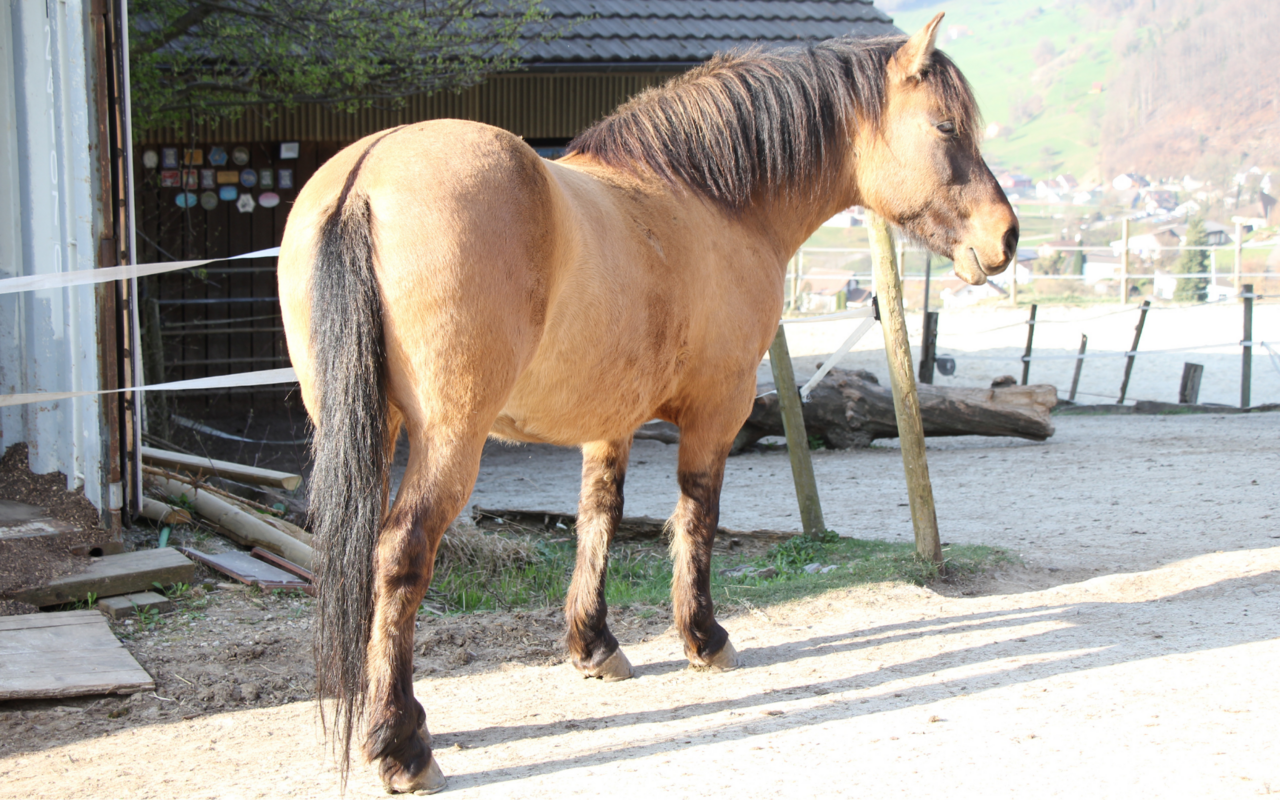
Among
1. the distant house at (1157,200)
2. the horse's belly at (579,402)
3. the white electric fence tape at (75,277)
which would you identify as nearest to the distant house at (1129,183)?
the distant house at (1157,200)

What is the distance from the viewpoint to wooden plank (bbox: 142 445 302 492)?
5.50 meters

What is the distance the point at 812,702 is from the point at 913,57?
2279 mm

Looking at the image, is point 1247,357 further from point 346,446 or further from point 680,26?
point 346,446

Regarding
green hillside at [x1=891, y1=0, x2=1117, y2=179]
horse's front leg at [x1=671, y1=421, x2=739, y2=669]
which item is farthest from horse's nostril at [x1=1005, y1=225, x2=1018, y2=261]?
green hillside at [x1=891, y1=0, x2=1117, y2=179]

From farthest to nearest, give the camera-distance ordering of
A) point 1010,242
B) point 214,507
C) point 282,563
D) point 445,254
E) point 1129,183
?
1. point 1129,183
2. point 214,507
3. point 282,563
4. point 1010,242
5. point 445,254

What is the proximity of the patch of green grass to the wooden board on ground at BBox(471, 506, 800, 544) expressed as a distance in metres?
0.14

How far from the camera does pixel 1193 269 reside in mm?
33000

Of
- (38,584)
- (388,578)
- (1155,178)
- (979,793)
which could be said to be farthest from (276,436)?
(1155,178)

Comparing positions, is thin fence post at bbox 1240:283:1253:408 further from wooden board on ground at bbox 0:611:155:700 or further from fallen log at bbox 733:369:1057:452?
wooden board on ground at bbox 0:611:155:700

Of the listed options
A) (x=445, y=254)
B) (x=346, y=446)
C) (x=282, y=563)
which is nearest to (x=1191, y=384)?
(x=282, y=563)

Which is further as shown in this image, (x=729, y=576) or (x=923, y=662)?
(x=729, y=576)

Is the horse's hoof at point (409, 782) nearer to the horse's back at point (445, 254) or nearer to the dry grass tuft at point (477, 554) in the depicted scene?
the horse's back at point (445, 254)

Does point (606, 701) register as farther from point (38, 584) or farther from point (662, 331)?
point (38, 584)

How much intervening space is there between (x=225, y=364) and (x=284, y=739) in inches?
296
